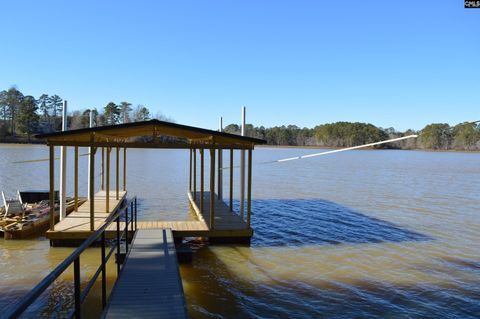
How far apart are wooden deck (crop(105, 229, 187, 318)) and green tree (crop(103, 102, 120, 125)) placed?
86.7 metres

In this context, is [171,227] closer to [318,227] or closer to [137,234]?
[137,234]

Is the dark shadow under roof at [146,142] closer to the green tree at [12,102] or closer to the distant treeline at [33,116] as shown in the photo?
the distant treeline at [33,116]

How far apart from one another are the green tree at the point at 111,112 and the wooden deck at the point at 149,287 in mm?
86709

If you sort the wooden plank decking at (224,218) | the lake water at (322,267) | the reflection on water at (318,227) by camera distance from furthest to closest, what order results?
the reflection on water at (318,227) < the wooden plank decking at (224,218) < the lake water at (322,267)

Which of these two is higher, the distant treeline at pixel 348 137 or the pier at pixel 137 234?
the distant treeline at pixel 348 137

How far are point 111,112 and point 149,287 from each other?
90111mm

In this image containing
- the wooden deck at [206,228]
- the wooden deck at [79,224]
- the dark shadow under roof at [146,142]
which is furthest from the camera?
the wooden deck at [206,228]

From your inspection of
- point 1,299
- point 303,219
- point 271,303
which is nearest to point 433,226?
point 303,219

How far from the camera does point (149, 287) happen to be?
5.10m

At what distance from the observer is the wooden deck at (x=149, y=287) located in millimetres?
4379

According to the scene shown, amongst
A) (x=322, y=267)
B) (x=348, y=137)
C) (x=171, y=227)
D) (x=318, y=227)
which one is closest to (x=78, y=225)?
(x=171, y=227)

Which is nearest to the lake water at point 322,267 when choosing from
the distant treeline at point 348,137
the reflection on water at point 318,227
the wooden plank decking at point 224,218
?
the reflection on water at point 318,227

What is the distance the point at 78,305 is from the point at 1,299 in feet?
12.3

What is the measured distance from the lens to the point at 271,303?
6445 mm
